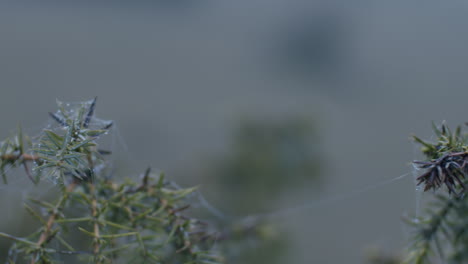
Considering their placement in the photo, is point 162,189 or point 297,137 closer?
point 162,189

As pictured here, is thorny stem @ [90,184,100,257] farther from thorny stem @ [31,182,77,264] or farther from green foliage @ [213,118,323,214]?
green foliage @ [213,118,323,214]

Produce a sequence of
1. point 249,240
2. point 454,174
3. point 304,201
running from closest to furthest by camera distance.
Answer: point 454,174
point 249,240
point 304,201

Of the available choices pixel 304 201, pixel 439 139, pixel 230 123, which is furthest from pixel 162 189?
pixel 304 201

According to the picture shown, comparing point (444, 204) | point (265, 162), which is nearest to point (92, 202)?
point (444, 204)

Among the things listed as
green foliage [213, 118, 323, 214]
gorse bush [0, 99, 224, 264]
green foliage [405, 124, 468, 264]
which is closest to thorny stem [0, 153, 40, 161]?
gorse bush [0, 99, 224, 264]

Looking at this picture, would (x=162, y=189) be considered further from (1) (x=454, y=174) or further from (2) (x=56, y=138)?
(1) (x=454, y=174)

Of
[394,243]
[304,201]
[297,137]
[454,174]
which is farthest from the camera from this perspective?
[394,243]

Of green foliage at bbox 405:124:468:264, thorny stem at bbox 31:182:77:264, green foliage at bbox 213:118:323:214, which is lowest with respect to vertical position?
thorny stem at bbox 31:182:77:264
